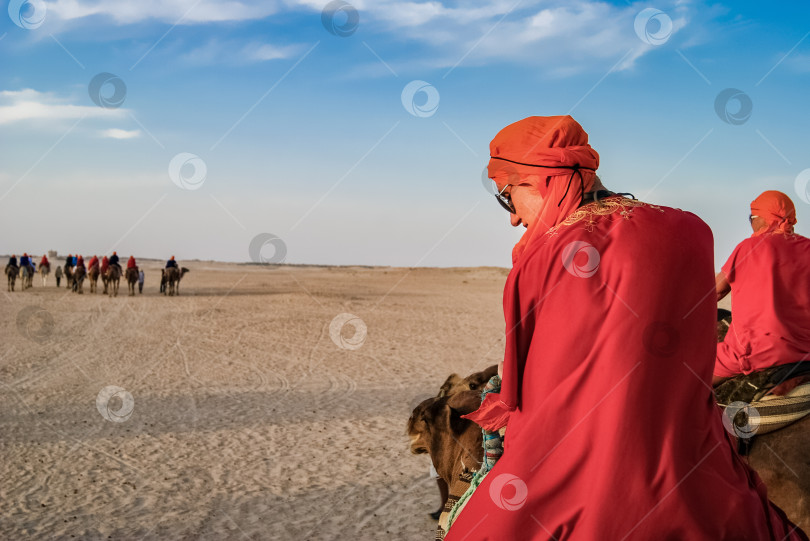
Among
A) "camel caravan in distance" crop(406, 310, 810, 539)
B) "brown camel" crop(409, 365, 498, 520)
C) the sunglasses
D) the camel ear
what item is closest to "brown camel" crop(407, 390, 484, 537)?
"camel caravan in distance" crop(406, 310, 810, 539)

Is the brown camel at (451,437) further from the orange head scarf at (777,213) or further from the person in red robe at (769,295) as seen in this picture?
the orange head scarf at (777,213)

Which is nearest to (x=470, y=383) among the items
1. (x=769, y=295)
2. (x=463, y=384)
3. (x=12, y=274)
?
(x=463, y=384)

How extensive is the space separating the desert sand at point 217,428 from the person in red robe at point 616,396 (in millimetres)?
4486

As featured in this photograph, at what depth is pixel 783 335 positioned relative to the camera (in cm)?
452

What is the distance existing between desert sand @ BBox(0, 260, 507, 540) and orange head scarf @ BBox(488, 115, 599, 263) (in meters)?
4.67

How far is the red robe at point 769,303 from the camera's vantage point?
179 inches

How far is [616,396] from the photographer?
2.16 m

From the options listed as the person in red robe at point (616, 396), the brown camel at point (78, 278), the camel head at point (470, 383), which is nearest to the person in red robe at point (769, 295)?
the camel head at point (470, 383)

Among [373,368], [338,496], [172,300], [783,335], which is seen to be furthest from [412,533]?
[172,300]

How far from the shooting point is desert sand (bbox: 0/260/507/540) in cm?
675

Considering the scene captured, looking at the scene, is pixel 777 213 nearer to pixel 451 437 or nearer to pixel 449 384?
pixel 449 384

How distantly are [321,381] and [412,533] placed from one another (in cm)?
785

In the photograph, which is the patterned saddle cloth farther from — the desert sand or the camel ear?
the desert sand

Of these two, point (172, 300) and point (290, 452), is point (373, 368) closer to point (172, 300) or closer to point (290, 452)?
point (290, 452)
